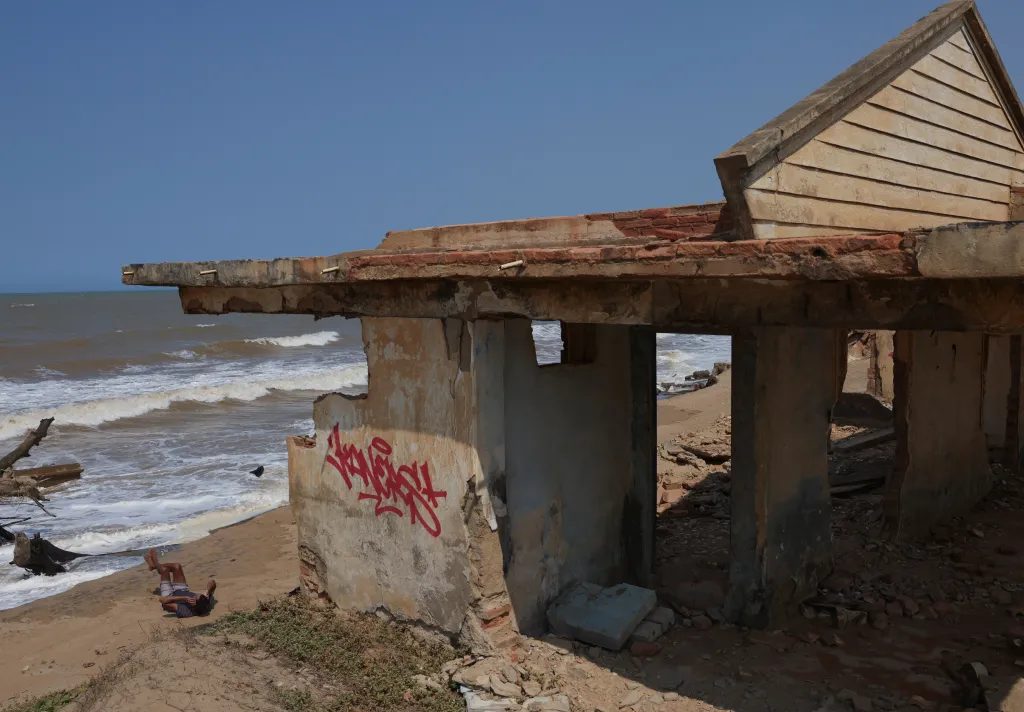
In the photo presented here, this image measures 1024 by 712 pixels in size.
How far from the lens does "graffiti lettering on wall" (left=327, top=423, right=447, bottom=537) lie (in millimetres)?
5953

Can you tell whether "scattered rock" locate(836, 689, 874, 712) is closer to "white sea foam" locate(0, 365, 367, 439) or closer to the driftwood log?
the driftwood log

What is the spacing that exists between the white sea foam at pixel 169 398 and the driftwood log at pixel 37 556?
33.4 feet

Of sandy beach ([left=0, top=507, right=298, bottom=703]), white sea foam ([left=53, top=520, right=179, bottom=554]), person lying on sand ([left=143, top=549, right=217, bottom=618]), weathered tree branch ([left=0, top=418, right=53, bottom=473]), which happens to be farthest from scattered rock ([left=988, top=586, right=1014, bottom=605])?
weathered tree branch ([left=0, top=418, right=53, bottom=473])

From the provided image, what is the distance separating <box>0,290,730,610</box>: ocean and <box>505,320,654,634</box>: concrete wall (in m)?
6.37

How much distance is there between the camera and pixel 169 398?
75.0ft

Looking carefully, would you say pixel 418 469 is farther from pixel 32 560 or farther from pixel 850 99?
pixel 32 560

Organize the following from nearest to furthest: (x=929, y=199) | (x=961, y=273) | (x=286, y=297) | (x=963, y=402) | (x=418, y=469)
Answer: (x=961, y=273), (x=418, y=469), (x=286, y=297), (x=929, y=199), (x=963, y=402)

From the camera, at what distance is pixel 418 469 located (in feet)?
19.7

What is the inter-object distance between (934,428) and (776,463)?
3.19 metres

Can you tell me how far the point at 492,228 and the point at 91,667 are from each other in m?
5.04

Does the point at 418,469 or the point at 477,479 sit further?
the point at 418,469

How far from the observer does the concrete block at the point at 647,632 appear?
6.07 metres

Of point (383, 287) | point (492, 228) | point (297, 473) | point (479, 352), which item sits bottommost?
point (297, 473)

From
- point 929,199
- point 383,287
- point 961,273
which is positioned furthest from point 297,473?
point 929,199
